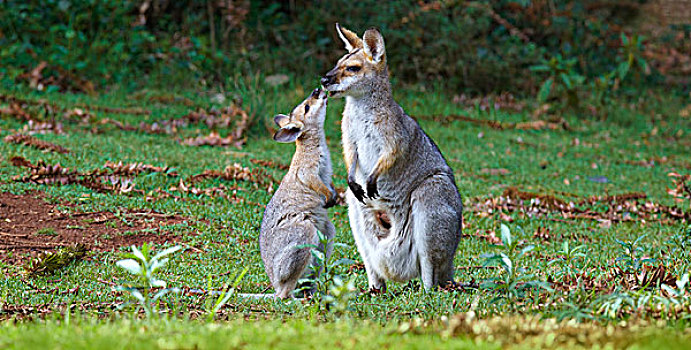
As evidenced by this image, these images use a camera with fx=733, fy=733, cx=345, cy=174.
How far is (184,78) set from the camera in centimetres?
1405

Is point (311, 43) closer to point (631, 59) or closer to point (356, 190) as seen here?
point (631, 59)

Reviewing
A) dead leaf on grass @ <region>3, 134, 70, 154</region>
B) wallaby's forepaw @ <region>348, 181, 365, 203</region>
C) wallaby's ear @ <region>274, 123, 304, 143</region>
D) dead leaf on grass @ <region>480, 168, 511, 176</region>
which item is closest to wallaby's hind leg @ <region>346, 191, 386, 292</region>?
wallaby's forepaw @ <region>348, 181, 365, 203</region>

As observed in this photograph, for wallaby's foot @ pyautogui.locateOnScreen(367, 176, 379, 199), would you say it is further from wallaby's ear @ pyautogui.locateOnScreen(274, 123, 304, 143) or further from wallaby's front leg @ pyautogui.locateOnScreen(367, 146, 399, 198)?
wallaby's ear @ pyautogui.locateOnScreen(274, 123, 304, 143)

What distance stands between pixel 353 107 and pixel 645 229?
13.6ft

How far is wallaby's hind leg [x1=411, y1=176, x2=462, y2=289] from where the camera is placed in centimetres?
491

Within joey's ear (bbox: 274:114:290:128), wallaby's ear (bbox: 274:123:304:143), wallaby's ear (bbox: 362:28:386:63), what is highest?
wallaby's ear (bbox: 362:28:386:63)

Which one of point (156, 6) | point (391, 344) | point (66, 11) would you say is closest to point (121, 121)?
point (66, 11)

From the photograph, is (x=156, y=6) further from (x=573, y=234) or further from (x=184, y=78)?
(x=573, y=234)

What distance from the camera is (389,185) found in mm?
5230

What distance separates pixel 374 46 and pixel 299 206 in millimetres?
1295

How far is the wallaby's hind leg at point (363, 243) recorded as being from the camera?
5199mm

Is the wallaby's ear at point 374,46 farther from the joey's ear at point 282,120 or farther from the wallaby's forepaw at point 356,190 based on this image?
the joey's ear at point 282,120

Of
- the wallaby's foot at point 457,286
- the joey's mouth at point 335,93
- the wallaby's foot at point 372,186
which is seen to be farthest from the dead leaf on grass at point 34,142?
the wallaby's foot at point 457,286

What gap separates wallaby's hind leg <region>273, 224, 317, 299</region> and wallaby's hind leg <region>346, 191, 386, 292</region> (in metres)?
0.48
